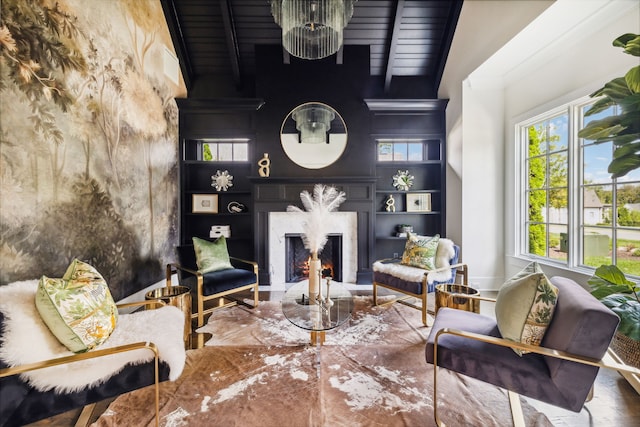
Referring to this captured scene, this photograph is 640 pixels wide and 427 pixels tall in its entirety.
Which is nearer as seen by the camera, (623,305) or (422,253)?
(623,305)

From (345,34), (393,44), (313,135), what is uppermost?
(345,34)

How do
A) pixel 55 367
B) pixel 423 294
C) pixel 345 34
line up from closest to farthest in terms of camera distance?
1. pixel 55 367
2. pixel 423 294
3. pixel 345 34

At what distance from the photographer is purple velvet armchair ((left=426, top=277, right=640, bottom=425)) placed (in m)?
1.23

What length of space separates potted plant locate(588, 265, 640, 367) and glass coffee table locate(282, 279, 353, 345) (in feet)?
5.53

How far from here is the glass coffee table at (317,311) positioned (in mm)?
2021

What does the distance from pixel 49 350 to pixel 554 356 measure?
2.55 metres

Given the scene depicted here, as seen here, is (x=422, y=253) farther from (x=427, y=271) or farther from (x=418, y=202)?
(x=418, y=202)

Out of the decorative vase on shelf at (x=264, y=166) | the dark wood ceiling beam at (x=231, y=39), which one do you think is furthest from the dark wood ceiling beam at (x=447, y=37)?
the dark wood ceiling beam at (x=231, y=39)

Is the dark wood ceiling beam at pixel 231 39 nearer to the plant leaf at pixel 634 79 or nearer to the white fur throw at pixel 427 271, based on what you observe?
the white fur throw at pixel 427 271

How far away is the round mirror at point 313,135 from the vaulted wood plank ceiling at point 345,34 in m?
0.81

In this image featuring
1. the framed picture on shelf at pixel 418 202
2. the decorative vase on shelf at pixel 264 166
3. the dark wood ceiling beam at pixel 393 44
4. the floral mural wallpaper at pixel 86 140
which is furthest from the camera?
the framed picture on shelf at pixel 418 202

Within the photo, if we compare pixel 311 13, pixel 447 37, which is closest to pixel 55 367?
pixel 311 13

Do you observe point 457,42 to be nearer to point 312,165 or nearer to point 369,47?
point 369,47

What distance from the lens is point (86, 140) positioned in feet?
8.18
